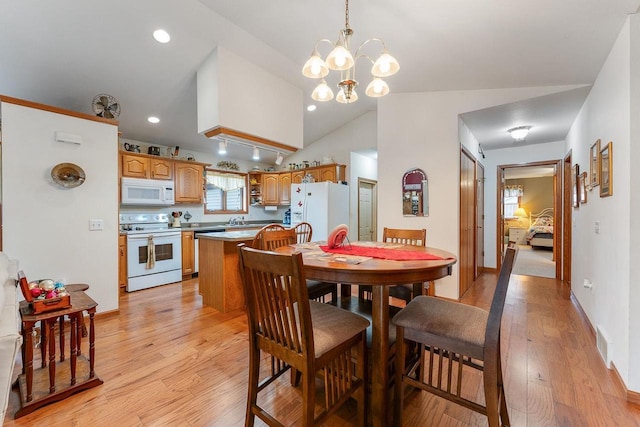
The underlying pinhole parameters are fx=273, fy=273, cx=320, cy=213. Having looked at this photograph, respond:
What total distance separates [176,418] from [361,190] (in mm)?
4907

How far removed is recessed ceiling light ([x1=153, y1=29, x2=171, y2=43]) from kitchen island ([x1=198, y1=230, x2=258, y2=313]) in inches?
84.7

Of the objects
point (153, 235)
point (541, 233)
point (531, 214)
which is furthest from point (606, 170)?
point (531, 214)

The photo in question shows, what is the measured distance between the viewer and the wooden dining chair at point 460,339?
1.18 m

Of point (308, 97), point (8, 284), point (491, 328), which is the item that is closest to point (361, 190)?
point (308, 97)

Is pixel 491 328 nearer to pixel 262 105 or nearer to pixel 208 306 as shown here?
pixel 208 306

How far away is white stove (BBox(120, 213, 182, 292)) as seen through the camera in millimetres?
3887

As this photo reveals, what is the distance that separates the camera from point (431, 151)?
347 centimetres

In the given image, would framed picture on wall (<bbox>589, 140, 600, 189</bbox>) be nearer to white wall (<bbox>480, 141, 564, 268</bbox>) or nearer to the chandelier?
the chandelier

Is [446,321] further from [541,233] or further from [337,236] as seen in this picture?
[541,233]

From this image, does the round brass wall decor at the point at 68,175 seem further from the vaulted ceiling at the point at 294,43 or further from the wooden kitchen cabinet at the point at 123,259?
the wooden kitchen cabinet at the point at 123,259

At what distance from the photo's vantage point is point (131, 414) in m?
1.56

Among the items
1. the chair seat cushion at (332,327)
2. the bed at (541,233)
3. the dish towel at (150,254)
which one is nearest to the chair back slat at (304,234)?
the chair seat cushion at (332,327)

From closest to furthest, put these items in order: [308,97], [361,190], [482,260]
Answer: [308,97], [482,260], [361,190]

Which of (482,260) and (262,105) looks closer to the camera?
(262,105)
